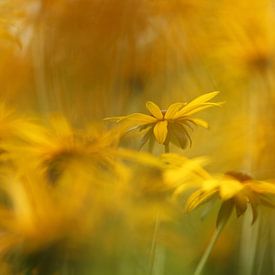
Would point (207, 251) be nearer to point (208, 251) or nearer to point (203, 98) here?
point (208, 251)

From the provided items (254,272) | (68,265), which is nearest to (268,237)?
(254,272)

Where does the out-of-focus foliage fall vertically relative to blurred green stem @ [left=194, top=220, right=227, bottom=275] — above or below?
above

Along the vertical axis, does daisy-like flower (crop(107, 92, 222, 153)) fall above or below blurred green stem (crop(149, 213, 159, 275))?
above

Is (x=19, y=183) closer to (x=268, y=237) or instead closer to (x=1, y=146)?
(x=1, y=146)

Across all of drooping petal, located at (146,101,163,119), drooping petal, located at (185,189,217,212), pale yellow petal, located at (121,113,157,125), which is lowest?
drooping petal, located at (185,189,217,212)

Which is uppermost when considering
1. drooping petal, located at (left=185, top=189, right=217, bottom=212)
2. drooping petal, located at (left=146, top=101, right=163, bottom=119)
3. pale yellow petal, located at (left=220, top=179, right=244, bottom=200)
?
drooping petal, located at (left=146, top=101, right=163, bottom=119)

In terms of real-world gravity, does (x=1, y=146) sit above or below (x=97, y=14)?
below
